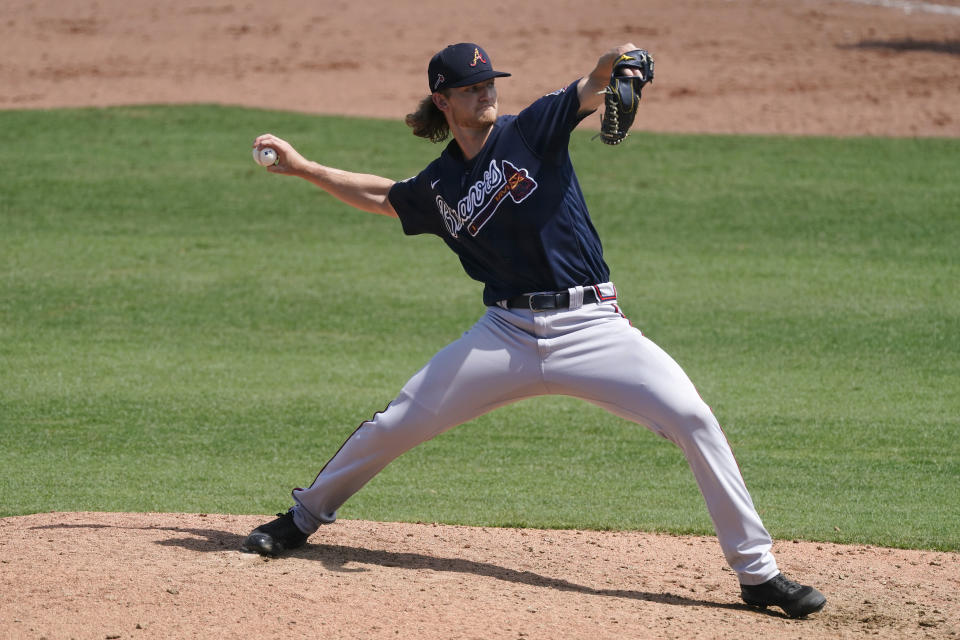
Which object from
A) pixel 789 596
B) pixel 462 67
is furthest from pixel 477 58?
pixel 789 596

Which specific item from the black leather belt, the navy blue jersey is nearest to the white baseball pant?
the black leather belt

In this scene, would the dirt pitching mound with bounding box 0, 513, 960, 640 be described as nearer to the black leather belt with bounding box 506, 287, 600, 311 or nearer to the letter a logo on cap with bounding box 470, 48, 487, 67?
the black leather belt with bounding box 506, 287, 600, 311

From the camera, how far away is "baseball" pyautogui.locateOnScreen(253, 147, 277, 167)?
4.66 meters

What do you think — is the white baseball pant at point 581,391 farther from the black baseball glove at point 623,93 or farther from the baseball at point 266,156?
the baseball at point 266,156

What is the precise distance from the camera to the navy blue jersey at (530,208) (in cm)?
424

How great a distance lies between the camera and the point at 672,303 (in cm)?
955

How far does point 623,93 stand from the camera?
3.99 meters

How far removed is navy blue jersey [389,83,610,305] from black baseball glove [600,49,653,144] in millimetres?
187

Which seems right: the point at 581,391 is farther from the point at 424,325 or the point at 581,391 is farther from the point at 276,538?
the point at 424,325

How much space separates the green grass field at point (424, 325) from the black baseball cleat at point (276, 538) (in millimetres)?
1160

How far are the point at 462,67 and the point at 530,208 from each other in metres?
0.59

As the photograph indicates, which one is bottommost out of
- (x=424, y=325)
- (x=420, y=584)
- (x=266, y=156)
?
(x=420, y=584)

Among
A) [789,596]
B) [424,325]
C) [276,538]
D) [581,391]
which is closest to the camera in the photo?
[789,596]

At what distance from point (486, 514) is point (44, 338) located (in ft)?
14.6
